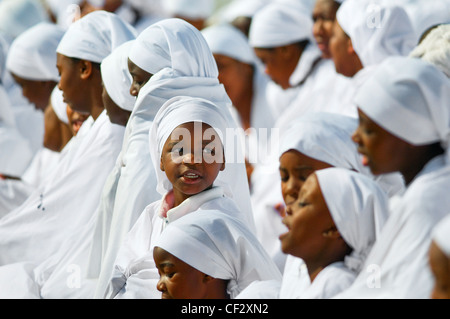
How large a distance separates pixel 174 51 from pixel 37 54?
3.56m

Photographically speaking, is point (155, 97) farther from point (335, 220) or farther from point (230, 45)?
point (230, 45)

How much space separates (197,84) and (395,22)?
1.83 metres

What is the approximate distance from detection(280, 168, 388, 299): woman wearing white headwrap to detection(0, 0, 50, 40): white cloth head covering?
27.0 ft

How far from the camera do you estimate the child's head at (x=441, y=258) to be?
11.5ft

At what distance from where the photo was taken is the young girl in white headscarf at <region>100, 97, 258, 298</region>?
530 cm

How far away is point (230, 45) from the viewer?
10.6m

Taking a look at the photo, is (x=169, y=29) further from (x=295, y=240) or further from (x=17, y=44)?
(x=17, y=44)

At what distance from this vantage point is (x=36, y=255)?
7109 millimetres

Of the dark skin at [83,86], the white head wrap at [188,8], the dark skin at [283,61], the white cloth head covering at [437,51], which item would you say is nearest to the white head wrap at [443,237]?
the white cloth head covering at [437,51]

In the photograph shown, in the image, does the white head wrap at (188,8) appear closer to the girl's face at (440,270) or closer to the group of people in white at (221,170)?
the group of people in white at (221,170)

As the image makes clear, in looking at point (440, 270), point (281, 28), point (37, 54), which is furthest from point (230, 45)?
point (440, 270)

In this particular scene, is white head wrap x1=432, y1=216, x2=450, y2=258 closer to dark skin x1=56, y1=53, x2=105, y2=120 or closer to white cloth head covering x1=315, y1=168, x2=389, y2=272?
white cloth head covering x1=315, y1=168, x2=389, y2=272

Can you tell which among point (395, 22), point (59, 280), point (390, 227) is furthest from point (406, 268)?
point (395, 22)

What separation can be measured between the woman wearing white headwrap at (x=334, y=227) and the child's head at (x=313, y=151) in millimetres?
894
